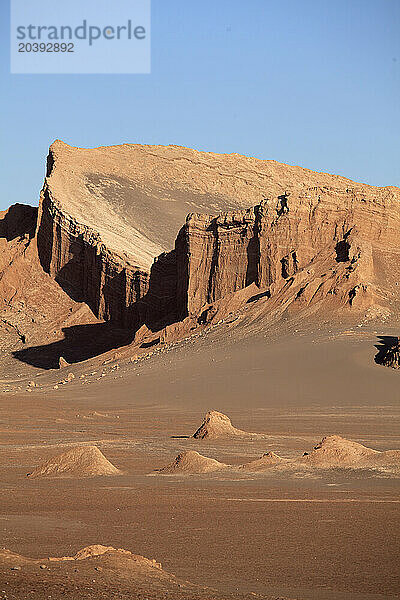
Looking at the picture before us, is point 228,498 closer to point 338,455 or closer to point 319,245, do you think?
point 338,455

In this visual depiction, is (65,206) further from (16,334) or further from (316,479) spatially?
(316,479)

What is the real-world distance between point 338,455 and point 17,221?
62643mm

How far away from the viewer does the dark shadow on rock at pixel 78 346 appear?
4619cm

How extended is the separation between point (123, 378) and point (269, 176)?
58369 millimetres

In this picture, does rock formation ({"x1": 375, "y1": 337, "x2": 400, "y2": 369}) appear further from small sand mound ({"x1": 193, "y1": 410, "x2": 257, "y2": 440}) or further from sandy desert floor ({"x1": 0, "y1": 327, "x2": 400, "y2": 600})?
small sand mound ({"x1": 193, "y1": 410, "x2": 257, "y2": 440})

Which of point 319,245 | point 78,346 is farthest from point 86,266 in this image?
point 319,245

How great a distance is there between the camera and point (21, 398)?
Answer: 27516mm

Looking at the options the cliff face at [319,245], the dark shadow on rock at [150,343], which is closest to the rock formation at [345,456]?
the cliff face at [319,245]

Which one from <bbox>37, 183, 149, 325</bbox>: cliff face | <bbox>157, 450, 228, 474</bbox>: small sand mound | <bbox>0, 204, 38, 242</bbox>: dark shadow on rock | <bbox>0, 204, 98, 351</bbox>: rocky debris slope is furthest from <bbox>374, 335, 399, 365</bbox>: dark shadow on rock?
<bbox>0, 204, 38, 242</bbox>: dark shadow on rock

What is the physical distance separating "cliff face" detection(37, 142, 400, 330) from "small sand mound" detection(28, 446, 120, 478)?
19622mm

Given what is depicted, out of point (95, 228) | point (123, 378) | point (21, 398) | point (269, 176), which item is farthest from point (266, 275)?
point (269, 176)

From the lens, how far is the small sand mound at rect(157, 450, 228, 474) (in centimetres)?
1131

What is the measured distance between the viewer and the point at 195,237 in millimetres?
38375

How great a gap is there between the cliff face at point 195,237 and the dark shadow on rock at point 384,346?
2.77 metres
